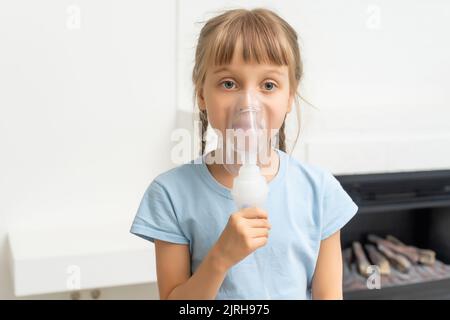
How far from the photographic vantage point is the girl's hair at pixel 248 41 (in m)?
0.75

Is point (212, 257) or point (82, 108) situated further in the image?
point (82, 108)

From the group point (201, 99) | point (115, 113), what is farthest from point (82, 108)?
point (201, 99)

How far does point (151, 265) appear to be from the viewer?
1.59 m

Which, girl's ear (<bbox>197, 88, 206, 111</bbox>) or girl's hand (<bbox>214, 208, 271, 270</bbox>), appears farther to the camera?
girl's ear (<bbox>197, 88, 206, 111</bbox>)

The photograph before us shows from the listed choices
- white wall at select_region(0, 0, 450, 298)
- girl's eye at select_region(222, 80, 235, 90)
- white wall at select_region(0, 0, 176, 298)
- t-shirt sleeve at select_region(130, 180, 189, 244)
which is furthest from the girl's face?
white wall at select_region(0, 0, 176, 298)

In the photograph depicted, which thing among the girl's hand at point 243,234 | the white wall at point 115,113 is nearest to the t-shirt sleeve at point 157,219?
the girl's hand at point 243,234

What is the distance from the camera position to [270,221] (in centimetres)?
80

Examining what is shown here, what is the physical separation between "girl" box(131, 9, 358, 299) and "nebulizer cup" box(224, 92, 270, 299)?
0.01 metres

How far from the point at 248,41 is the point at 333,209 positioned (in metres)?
0.27

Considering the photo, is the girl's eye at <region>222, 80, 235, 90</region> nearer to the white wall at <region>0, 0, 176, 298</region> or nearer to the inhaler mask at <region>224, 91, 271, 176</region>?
the inhaler mask at <region>224, 91, 271, 176</region>

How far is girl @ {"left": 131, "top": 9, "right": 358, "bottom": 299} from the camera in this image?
2.45ft

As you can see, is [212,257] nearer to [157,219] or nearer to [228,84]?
[157,219]

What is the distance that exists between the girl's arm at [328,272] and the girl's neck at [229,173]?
0.12m

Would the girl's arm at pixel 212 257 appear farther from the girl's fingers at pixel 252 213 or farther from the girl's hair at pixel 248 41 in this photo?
the girl's hair at pixel 248 41
